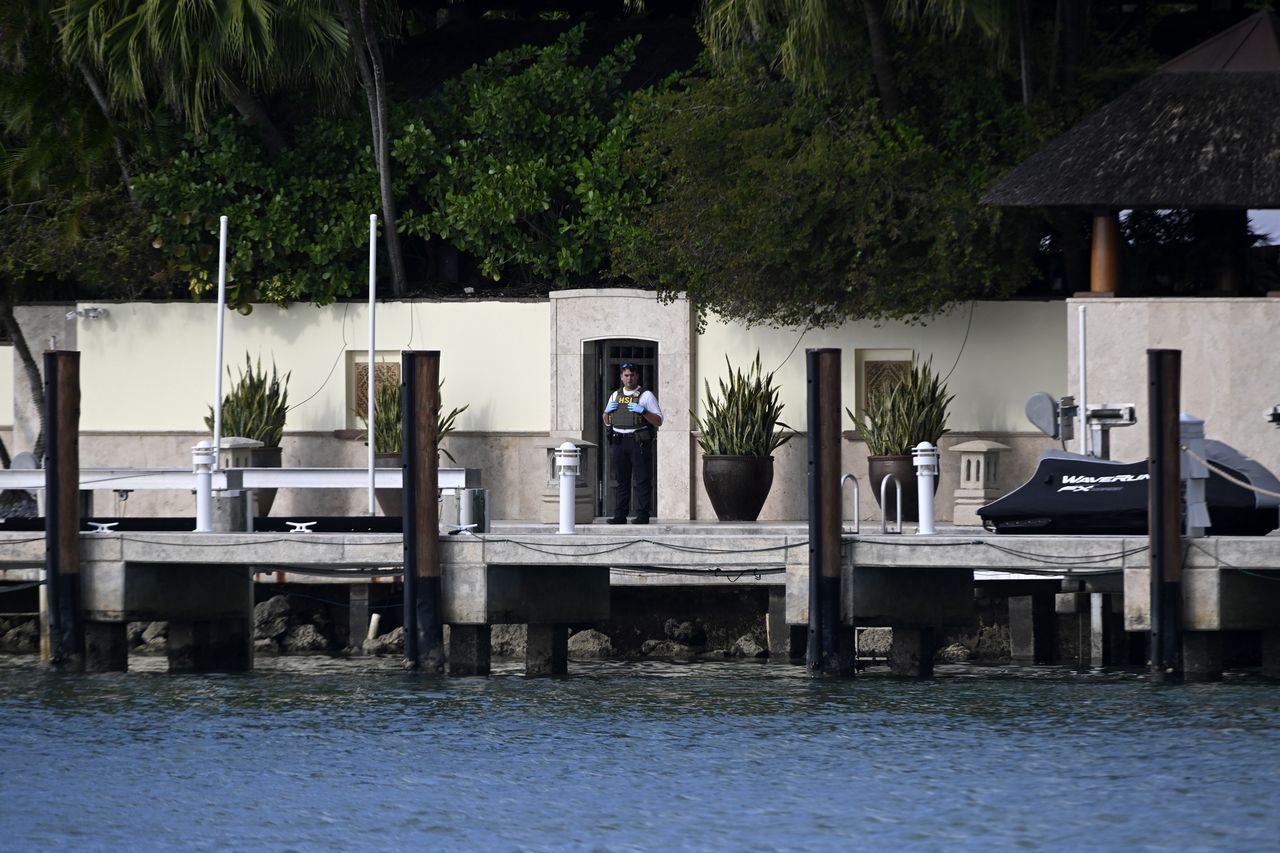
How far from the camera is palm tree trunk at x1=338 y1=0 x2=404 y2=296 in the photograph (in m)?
28.1

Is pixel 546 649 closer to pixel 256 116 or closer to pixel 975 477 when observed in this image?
pixel 975 477

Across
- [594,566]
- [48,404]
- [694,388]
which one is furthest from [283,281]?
[594,566]

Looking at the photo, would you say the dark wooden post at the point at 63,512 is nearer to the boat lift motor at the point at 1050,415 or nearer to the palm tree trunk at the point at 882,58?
the boat lift motor at the point at 1050,415

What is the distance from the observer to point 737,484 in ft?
84.6

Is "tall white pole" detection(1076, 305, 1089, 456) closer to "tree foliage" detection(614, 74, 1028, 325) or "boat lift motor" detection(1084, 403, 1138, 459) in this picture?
"boat lift motor" detection(1084, 403, 1138, 459)

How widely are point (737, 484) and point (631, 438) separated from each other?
283cm

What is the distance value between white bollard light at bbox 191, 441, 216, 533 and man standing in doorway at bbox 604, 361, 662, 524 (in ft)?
14.1

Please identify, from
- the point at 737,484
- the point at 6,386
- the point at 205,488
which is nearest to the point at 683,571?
the point at 737,484

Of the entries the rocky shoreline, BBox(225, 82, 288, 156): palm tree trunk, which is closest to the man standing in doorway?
the rocky shoreline

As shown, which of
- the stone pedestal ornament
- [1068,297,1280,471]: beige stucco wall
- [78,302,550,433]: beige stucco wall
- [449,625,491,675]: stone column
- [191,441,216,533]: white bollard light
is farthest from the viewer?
[78,302,550,433]: beige stucco wall

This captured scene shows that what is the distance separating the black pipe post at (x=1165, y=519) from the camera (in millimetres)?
18656

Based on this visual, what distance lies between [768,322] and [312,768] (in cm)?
1113

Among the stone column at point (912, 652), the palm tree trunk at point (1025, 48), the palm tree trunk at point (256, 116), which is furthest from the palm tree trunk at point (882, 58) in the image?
the palm tree trunk at point (256, 116)

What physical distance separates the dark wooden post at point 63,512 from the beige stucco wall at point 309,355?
7.30 m
